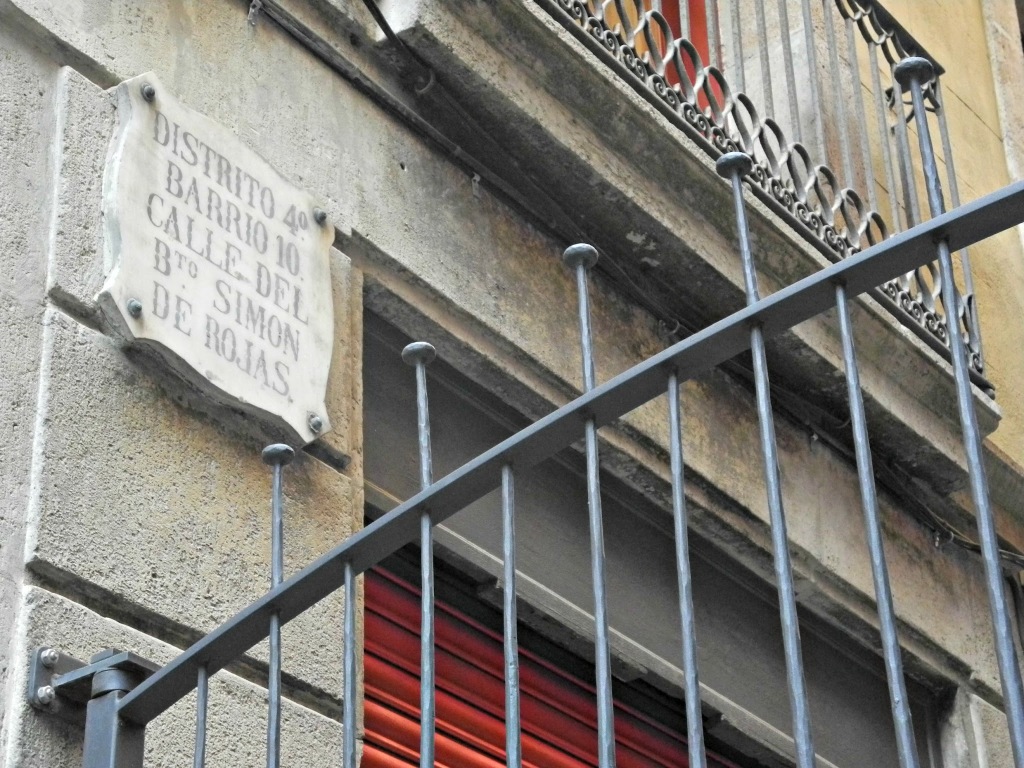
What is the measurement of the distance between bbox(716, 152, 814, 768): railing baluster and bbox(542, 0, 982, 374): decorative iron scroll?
2.40 m

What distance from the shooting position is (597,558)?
8.62 ft

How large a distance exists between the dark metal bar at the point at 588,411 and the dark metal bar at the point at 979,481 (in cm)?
7

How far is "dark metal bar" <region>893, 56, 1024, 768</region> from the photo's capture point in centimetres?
216

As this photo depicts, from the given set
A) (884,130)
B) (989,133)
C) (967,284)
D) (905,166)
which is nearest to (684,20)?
(884,130)

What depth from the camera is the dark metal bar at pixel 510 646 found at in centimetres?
255

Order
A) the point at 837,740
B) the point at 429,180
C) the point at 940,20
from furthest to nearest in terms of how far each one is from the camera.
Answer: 1. the point at 940,20
2. the point at 837,740
3. the point at 429,180

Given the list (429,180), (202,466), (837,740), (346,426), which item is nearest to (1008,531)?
(837,740)

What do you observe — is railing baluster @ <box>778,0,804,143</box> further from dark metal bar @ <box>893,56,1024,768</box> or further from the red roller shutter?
dark metal bar @ <box>893,56,1024,768</box>

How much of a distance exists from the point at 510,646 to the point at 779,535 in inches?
16.7

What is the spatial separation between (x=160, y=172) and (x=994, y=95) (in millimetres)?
5482

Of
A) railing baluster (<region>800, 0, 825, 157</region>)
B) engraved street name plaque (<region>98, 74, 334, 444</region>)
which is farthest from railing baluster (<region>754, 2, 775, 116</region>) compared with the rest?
engraved street name plaque (<region>98, 74, 334, 444</region>)

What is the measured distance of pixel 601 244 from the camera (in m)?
5.11

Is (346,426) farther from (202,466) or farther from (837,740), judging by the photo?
(837,740)

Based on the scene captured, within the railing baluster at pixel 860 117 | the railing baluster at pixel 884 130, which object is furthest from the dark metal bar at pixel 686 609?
the railing baluster at pixel 884 130
